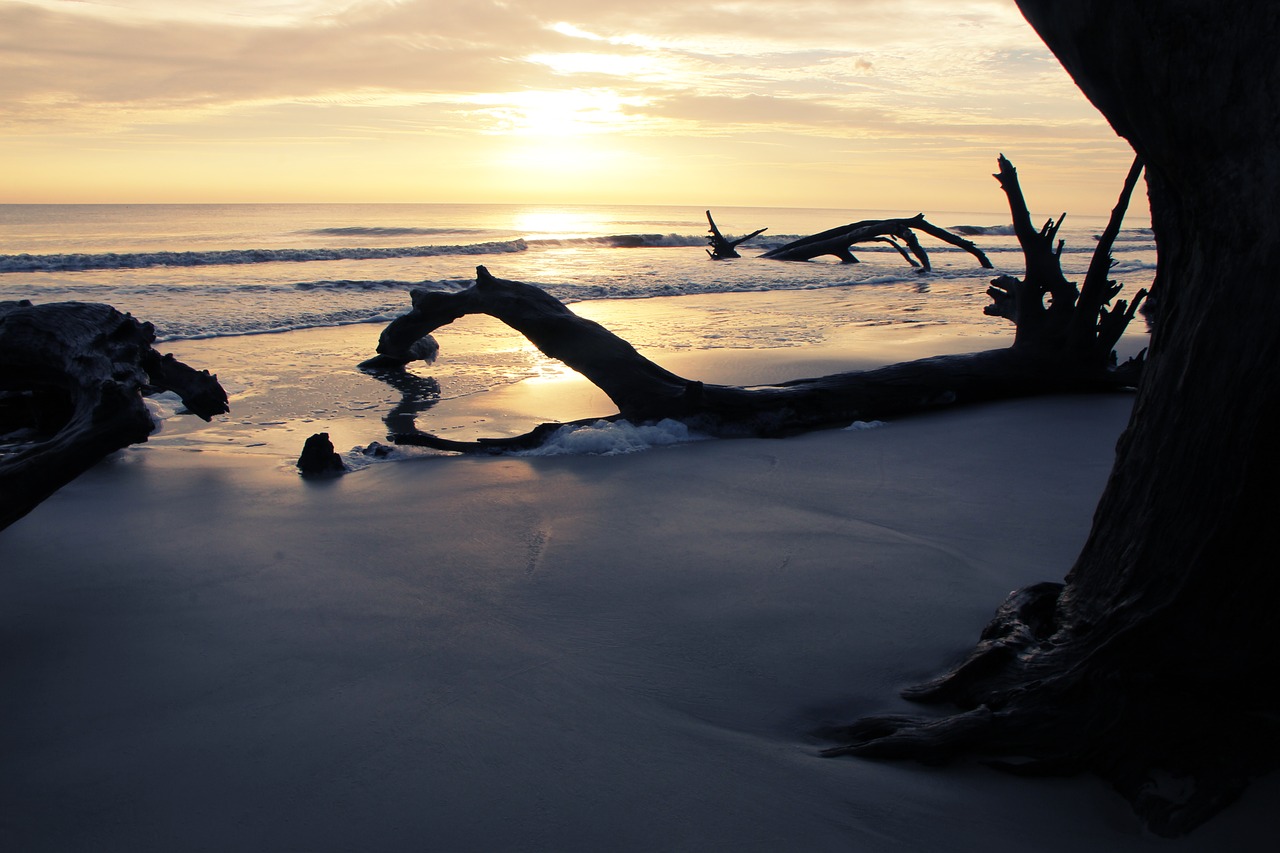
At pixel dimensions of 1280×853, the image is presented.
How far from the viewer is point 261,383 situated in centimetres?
787

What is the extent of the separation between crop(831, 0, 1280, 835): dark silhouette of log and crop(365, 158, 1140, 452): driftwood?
3.68 m

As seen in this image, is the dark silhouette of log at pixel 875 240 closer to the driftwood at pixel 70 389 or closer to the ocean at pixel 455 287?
the ocean at pixel 455 287

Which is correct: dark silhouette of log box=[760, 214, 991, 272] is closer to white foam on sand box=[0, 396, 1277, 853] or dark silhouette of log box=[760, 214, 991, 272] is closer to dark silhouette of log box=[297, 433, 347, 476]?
white foam on sand box=[0, 396, 1277, 853]

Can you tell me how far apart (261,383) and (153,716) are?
5.74m

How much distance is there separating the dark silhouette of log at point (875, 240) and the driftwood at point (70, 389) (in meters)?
15.0

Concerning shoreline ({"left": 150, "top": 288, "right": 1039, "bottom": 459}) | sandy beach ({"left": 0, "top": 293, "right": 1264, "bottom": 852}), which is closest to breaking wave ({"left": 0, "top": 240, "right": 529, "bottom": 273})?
shoreline ({"left": 150, "top": 288, "right": 1039, "bottom": 459})

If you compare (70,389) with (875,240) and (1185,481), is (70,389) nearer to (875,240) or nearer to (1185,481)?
(1185,481)

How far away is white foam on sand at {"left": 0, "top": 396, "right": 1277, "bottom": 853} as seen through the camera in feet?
6.90

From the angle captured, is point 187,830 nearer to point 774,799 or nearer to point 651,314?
point 774,799

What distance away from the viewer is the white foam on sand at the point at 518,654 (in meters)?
2.10

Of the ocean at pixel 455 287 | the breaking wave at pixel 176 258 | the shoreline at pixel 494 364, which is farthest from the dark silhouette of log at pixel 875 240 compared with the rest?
the breaking wave at pixel 176 258

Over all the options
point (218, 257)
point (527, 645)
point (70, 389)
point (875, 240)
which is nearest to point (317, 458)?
point (70, 389)

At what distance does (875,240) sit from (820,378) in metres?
14.6

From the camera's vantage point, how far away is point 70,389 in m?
4.53
